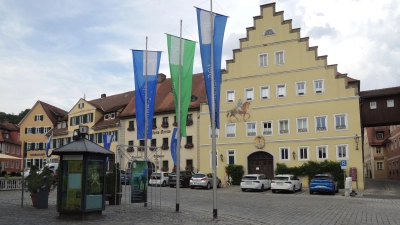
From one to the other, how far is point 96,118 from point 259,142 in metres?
30.6

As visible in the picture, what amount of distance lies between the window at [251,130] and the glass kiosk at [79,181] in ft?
99.3

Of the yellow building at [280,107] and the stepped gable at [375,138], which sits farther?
the stepped gable at [375,138]

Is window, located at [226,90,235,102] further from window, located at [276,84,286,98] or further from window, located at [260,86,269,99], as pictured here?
window, located at [276,84,286,98]

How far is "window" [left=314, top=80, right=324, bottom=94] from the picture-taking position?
4188cm

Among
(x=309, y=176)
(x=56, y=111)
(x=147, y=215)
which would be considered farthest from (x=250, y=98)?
(x=56, y=111)

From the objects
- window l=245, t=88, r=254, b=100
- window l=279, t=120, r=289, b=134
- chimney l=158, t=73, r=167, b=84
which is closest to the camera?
window l=279, t=120, r=289, b=134

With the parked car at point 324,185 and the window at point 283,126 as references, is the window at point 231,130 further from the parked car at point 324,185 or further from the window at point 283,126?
the parked car at point 324,185

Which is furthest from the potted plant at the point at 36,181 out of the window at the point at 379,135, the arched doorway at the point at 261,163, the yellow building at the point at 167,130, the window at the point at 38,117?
the window at the point at 379,135

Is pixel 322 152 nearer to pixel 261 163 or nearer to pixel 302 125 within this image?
pixel 302 125

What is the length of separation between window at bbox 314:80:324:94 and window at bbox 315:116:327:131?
252cm

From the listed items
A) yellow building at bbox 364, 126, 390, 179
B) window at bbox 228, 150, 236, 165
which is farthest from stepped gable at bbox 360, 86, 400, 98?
yellow building at bbox 364, 126, 390, 179

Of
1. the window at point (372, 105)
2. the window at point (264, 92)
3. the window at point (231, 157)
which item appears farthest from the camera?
the window at point (231, 157)

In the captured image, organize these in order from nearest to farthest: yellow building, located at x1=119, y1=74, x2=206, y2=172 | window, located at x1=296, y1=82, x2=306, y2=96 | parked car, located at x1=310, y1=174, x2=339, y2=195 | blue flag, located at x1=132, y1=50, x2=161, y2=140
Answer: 1. blue flag, located at x1=132, y1=50, x2=161, y2=140
2. parked car, located at x1=310, y1=174, x2=339, y2=195
3. window, located at x1=296, y1=82, x2=306, y2=96
4. yellow building, located at x1=119, y1=74, x2=206, y2=172

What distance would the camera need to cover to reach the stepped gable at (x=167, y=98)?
175 ft
